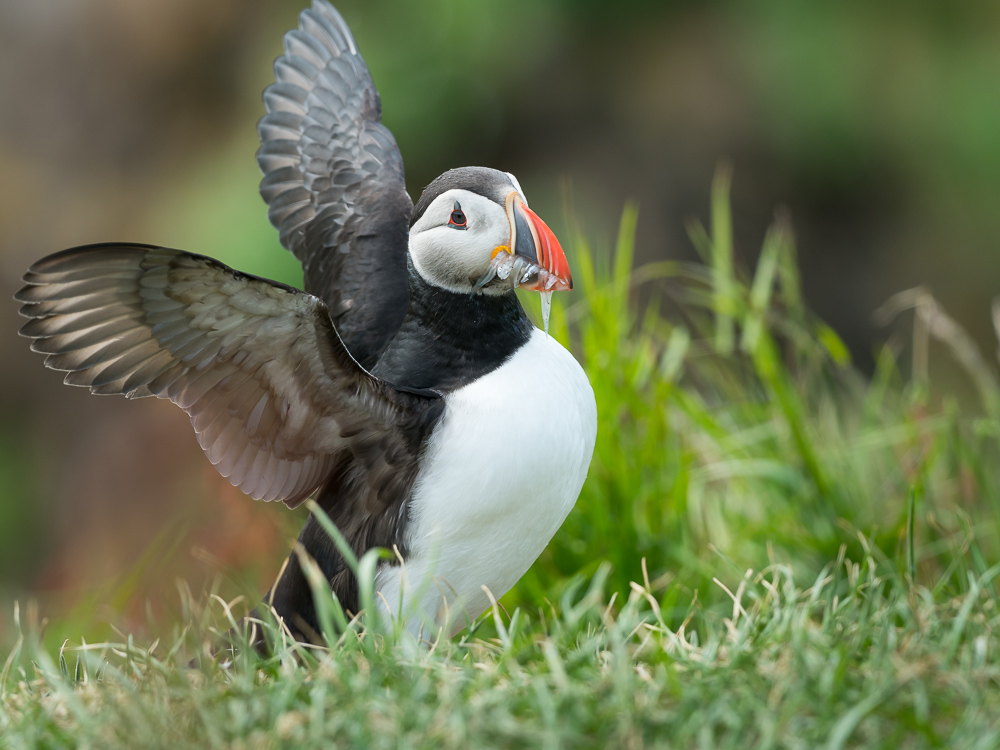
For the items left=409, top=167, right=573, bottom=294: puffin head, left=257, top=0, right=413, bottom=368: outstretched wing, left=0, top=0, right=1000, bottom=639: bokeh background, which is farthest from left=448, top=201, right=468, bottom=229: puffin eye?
left=0, top=0, right=1000, bottom=639: bokeh background

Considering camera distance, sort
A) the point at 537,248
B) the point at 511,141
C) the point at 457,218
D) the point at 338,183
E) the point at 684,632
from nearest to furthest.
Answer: the point at 537,248, the point at 457,218, the point at 684,632, the point at 338,183, the point at 511,141

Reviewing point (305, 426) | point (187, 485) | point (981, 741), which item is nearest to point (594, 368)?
point (305, 426)

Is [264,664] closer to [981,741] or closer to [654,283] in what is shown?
[981,741]

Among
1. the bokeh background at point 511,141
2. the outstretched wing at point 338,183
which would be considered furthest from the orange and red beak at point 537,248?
the bokeh background at point 511,141

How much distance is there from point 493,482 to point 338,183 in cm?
133

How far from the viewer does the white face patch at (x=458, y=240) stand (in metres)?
2.30

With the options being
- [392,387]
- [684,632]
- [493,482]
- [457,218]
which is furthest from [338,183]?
[684,632]

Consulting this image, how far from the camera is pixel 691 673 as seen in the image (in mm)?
1818

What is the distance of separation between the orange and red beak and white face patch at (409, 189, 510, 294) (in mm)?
29

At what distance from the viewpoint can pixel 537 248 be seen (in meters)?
2.25

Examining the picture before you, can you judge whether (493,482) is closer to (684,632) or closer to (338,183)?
(684,632)

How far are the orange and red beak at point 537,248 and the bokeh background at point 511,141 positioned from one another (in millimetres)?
4698

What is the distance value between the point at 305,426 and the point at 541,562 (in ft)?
4.46

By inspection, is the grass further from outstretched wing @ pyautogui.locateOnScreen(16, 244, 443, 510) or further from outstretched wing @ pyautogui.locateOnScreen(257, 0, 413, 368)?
outstretched wing @ pyautogui.locateOnScreen(257, 0, 413, 368)
